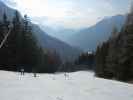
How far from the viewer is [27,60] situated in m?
56.9

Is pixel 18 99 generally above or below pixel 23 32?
below

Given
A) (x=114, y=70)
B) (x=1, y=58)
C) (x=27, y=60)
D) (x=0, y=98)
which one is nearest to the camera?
(x=0, y=98)

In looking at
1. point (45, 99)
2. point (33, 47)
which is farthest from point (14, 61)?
point (45, 99)

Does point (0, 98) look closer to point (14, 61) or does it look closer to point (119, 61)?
point (119, 61)

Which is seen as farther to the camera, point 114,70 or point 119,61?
point 114,70

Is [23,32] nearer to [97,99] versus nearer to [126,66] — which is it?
[126,66]

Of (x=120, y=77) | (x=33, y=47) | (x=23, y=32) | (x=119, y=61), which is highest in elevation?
(x=23, y=32)

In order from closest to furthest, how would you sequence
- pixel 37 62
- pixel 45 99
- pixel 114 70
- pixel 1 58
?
1. pixel 45 99
2. pixel 114 70
3. pixel 1 58
4. pixel 37 62

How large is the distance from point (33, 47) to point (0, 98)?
51.5 metres

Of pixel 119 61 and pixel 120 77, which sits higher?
pixel 119 61

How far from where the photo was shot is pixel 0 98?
910 cm

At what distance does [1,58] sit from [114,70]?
84.1 feet

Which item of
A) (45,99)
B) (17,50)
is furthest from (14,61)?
(45,99)

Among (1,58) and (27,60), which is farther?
(27,60)
